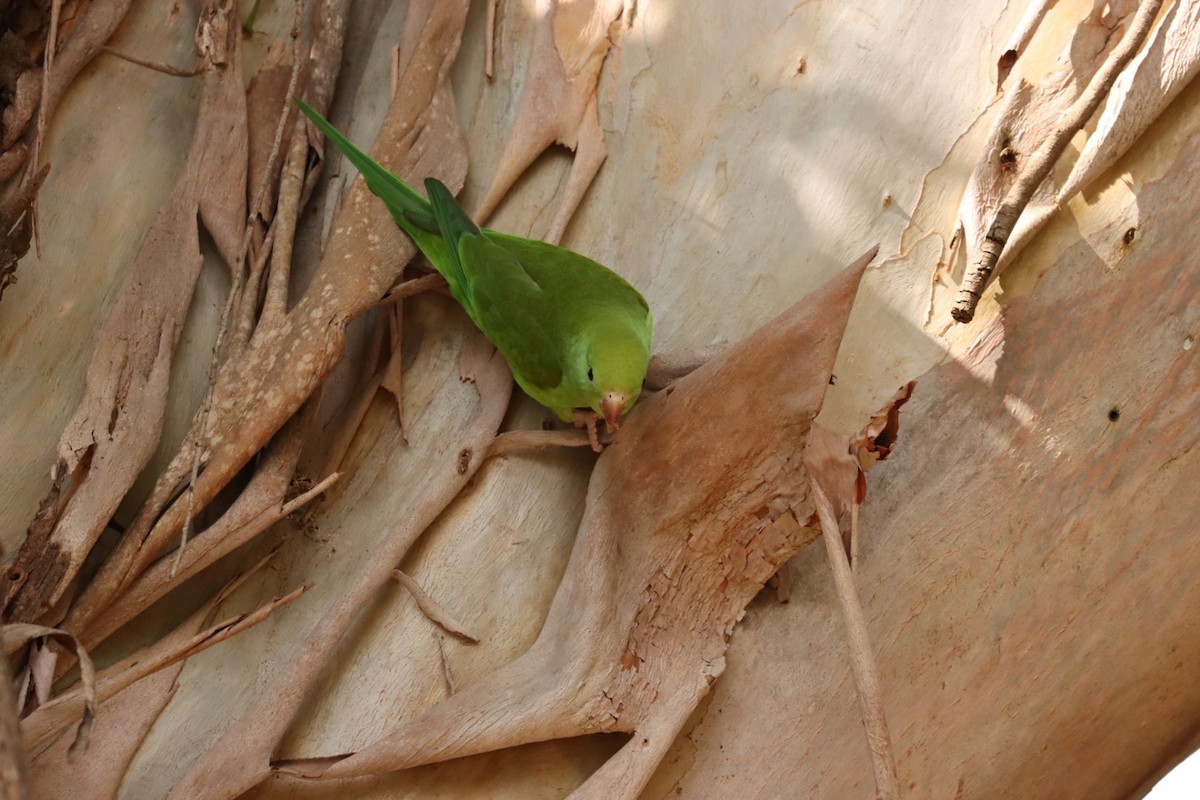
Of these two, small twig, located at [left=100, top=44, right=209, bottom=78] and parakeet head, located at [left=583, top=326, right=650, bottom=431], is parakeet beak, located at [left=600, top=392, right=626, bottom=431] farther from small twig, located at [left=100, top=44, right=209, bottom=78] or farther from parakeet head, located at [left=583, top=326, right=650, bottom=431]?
small twig, located at [left=100, top=44, right=209, bottom=78]

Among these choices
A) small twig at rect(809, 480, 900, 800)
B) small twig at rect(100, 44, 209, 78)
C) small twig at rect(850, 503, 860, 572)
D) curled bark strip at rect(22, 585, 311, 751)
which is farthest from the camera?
small twig at rect(100, 44, 209, 78)

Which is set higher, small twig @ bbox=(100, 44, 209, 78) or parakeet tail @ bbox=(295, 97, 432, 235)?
small twig @ bbox=(100, 44, 209, 78)

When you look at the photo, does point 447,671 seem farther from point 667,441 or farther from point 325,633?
point 667,441

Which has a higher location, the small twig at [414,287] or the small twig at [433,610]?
the small twig at [414,287]

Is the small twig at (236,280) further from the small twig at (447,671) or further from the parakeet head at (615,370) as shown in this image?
the parakeet head at (615,370)

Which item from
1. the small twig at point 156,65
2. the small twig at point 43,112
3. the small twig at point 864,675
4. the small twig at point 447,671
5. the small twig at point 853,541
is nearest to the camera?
the small twig at point 864,675

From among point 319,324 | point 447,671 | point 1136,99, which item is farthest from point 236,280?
point 1136,99

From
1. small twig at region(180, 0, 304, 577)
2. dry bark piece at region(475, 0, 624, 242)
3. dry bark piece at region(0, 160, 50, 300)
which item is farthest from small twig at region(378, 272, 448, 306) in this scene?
dry bark piece at region(0, 160, 50, 300)

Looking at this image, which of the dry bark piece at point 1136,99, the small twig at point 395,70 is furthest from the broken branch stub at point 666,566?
the small twig at point 395,70
